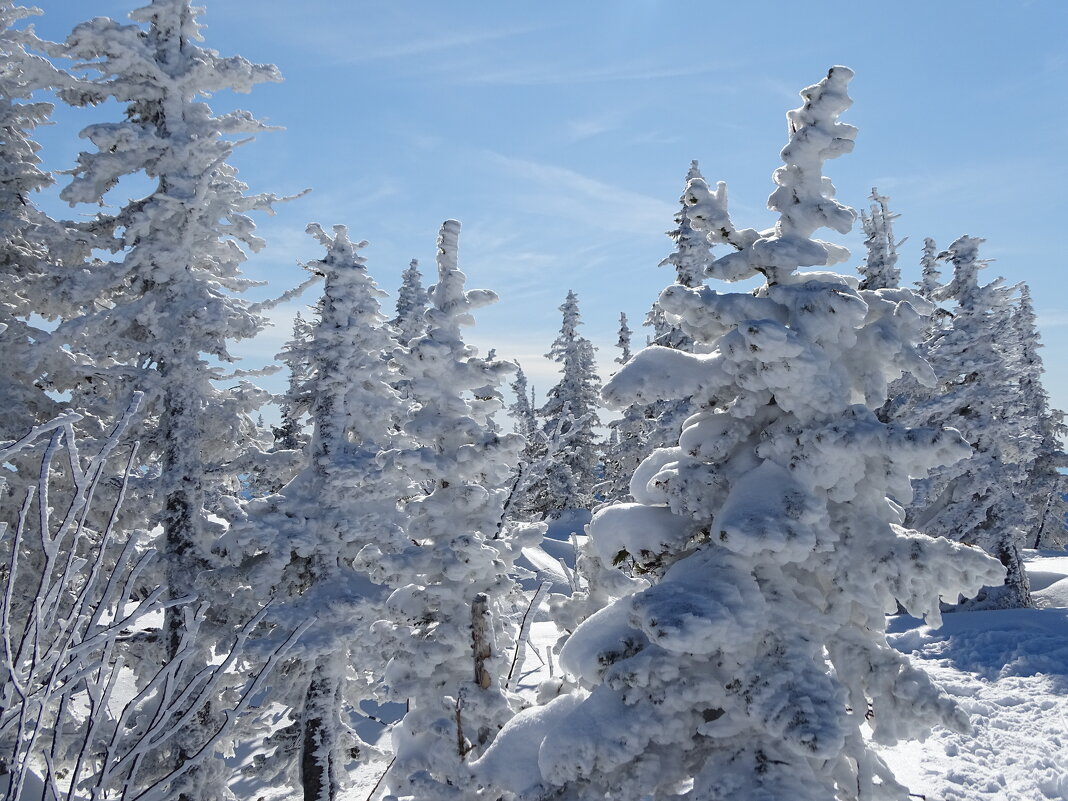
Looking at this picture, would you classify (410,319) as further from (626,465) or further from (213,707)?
(213,707)

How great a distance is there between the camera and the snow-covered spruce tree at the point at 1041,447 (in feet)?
115

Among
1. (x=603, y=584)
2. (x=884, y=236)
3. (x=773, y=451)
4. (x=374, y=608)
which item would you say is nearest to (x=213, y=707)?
(x=374, y=608)

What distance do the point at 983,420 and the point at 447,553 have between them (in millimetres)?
22103

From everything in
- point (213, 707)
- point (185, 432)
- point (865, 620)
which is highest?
point (185, 432)

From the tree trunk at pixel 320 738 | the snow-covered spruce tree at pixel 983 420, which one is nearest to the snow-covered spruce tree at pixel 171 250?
the tree trunk at pixel 320 738

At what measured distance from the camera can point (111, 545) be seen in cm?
1259

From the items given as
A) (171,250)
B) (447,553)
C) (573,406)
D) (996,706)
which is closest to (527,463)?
(447,553)

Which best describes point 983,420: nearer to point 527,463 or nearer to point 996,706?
point 996,706

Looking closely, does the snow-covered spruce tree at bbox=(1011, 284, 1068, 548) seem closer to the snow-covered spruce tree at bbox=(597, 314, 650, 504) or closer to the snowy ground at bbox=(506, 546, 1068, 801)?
the snowy ground at bbox=(506, 546, 1068, 801)

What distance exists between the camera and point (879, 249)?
29.8m

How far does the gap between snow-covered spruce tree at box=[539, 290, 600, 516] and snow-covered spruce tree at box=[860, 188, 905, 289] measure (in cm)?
2194

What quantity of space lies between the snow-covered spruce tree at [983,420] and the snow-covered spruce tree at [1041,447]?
12265 millimetres

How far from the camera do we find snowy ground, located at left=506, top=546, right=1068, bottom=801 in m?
12.1

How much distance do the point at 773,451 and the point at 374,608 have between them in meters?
8.29
